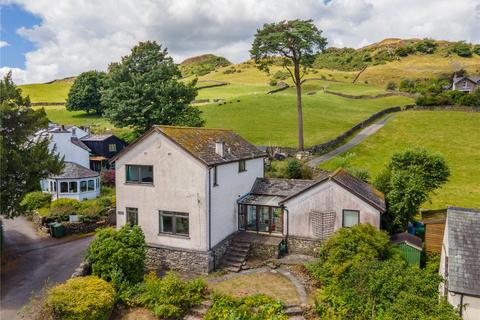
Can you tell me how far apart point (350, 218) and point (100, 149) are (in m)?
41.9

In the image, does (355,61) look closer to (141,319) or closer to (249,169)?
(249,169)

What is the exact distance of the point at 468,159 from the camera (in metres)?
46.5

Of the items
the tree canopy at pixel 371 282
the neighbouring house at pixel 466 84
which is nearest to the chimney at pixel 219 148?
the tree canopy at pixel 371 282

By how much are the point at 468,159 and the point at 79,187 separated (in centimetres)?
4715

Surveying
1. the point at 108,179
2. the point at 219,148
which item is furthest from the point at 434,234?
the point at 108,179

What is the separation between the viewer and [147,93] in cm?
4609

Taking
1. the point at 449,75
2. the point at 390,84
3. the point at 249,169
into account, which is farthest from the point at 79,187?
the point at 449,75

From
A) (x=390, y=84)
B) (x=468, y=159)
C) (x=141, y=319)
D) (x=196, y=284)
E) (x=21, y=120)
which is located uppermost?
(x=390, y=84)

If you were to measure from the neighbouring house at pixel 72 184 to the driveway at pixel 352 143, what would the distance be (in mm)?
25445

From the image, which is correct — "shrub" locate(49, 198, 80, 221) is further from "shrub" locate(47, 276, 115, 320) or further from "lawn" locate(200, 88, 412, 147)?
"lawn" locate(200, 88, 412, 147)

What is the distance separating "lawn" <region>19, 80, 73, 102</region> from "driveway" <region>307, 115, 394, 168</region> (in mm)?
92494

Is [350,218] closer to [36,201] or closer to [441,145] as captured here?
[36,201]

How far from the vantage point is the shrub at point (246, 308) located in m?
17.2

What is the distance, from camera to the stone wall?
74.2ft
